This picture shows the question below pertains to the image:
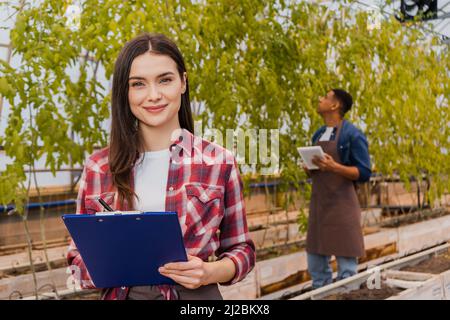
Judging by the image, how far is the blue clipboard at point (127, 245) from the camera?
3.16ft

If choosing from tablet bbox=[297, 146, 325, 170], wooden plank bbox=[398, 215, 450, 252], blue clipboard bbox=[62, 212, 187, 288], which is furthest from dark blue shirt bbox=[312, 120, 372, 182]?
wooden plank bbox=[398, 215, 450, 252]

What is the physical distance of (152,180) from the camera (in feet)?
3.81

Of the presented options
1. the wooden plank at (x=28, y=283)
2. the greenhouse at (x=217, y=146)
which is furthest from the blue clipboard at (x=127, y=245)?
the wooden plank at (x=28, y=283)

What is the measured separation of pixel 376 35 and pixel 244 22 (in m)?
1.55

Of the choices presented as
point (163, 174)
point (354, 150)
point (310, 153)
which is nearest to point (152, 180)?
point (163, 174)

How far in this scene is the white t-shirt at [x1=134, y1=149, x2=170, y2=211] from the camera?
1.14m

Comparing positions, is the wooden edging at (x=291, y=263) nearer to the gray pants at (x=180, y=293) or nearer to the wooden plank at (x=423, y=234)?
the wooden plank at (x=423, y=234)

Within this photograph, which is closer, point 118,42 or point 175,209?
point 175,209

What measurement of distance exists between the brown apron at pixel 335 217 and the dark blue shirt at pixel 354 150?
0.11 ft

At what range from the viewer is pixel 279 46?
3.90 m

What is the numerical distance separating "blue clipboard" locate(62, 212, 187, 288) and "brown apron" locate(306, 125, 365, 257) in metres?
2.40
